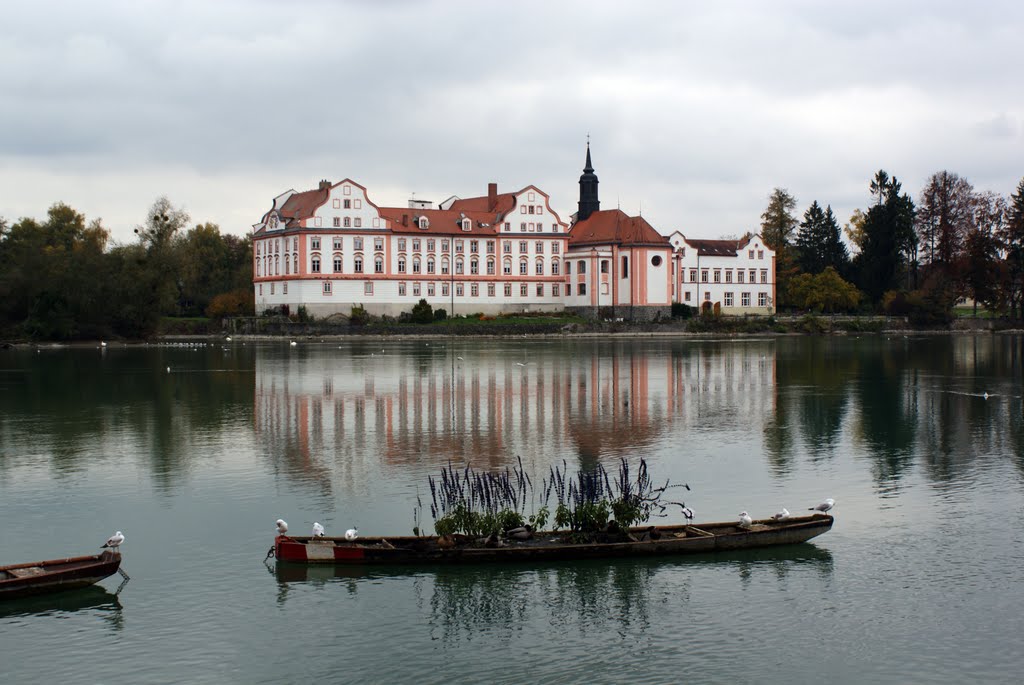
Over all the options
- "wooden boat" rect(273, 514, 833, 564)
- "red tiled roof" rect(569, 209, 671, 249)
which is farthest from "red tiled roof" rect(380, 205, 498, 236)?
"wooden boat" rect(273, 514, 833, 564)

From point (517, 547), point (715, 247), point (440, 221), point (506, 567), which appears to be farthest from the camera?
point (715, 247)

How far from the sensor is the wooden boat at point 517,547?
15930mm

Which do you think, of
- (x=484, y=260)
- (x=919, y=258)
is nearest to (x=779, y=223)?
(x=919, y=258)

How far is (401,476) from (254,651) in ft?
32.8

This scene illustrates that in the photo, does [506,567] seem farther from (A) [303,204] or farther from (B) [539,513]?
(A) [303,204]

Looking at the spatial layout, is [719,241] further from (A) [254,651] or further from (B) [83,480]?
(A) [254,651]

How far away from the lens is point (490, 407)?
3509 centimetres

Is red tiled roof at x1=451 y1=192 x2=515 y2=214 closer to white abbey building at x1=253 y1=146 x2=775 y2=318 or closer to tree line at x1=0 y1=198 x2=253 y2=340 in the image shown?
white abbey building at x1=253 y1=146 x2=775 y2=318

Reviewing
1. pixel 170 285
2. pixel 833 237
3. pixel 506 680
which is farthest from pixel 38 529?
pixel 833 237

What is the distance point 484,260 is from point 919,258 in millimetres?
49498

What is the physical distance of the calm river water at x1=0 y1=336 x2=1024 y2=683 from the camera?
42.2 feet

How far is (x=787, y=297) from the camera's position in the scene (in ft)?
371

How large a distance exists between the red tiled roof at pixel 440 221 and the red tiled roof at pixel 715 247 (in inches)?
857

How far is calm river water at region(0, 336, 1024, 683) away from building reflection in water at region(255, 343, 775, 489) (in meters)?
0.21
